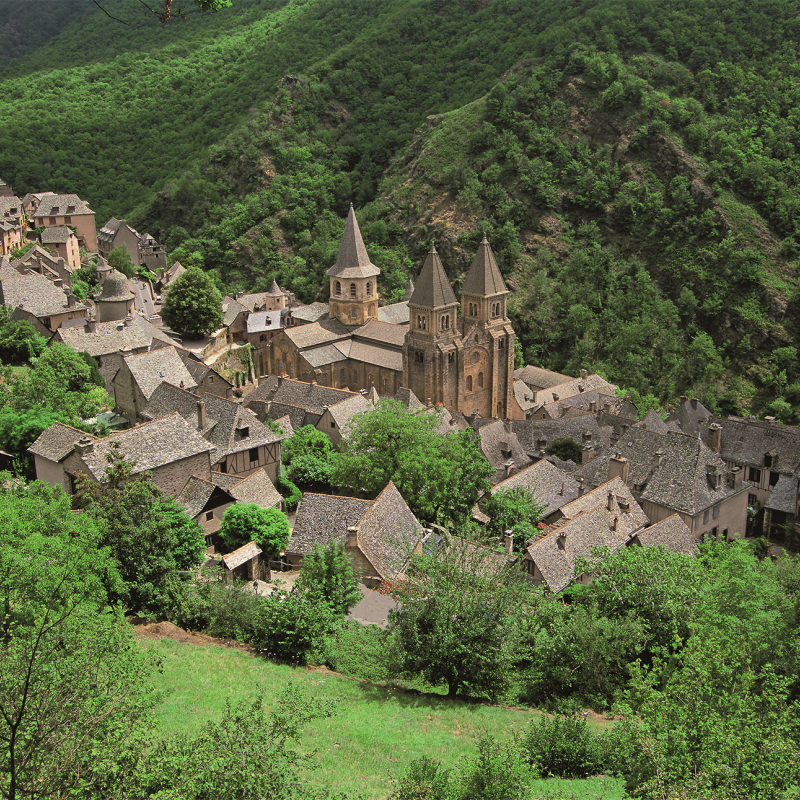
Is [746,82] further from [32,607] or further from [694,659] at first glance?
[32,607]

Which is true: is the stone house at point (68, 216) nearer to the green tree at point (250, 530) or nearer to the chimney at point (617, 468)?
the green tree at point (250, 530)

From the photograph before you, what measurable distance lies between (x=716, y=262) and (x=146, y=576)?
263 ft

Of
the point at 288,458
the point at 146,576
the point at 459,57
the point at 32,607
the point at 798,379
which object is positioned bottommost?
the point at 798,379

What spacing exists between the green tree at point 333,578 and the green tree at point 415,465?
485 inches

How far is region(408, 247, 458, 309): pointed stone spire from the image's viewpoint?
62906 mm

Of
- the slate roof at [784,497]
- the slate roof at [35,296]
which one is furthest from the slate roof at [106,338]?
the slate roof at [784,497]

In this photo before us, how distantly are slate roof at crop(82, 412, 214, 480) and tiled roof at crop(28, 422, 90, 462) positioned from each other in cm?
120

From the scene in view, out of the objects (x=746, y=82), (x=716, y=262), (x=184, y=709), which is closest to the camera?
(x=184, y=709)

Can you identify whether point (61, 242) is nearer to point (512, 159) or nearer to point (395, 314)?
point (395, 314)

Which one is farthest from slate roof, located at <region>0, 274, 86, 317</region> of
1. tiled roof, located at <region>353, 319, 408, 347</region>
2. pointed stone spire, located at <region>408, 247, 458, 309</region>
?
pointed stone spire, located at <region>408, 247, 458, 309</region>

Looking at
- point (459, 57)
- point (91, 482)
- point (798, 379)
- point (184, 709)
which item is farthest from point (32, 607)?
point (459, 57)

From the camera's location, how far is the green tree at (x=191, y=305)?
237ft

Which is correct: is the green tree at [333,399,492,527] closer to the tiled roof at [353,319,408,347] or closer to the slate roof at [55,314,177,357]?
the slate roof at [55,314,177,357]

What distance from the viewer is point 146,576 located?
29.3 m
